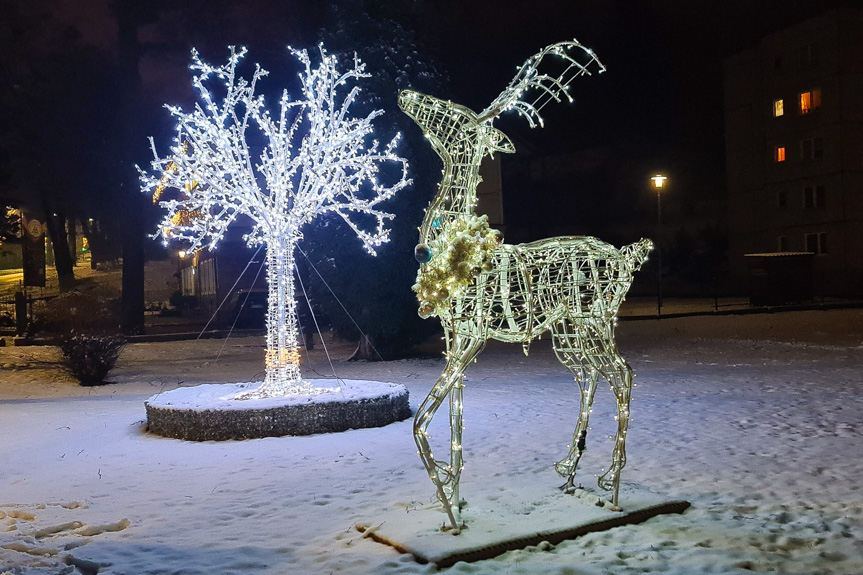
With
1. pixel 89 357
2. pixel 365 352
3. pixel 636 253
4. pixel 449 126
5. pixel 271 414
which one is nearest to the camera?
pixel 449 126

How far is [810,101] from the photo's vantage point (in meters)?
34.4

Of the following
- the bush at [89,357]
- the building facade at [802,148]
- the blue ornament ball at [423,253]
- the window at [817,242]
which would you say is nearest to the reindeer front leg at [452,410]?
the blue ornament ball at [423,253]

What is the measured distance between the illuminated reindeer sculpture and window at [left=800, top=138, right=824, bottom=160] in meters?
32.8

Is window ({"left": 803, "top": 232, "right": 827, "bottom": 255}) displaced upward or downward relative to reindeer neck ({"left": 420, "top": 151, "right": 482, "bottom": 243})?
upward

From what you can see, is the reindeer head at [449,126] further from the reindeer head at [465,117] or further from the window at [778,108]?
the window at [778,108]

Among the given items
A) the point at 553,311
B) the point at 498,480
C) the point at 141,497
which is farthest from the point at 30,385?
the point at 553,311

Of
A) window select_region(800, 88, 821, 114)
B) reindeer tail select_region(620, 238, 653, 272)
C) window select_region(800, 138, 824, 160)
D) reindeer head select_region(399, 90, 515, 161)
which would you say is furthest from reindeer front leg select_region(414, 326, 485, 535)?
window select_region(800, 88, 821, 114)

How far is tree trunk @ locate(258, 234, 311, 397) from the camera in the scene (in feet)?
34.1

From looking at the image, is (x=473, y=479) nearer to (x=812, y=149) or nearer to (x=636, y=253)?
(x=636, y=253)

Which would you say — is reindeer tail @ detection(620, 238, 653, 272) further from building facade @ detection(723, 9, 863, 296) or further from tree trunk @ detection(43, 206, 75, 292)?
tree trunk @ detection(43, 206, 75, 292)

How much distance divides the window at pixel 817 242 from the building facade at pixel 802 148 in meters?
0.04

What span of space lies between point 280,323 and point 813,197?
103 ft

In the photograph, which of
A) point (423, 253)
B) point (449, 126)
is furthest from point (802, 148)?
point (423, 253)

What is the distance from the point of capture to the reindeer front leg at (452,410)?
5102 millimetres
